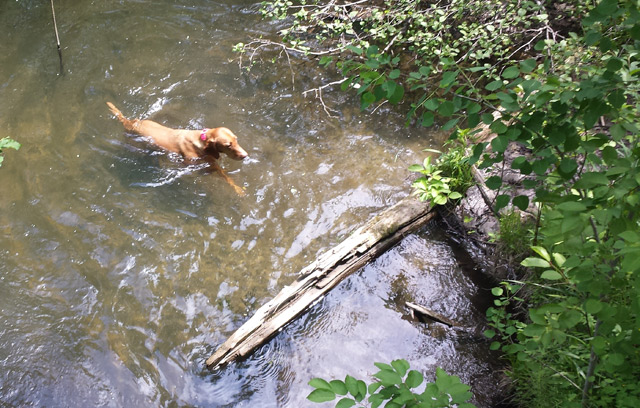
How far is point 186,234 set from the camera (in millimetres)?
4875

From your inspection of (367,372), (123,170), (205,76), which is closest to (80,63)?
(205,76)

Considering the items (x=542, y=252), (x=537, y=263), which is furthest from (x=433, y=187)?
(x=537, y=263)

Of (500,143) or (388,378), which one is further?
(500,143)

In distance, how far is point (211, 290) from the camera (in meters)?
4.36

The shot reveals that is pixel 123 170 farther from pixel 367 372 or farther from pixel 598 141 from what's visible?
pixel 598 141

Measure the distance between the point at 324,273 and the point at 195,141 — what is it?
2.47 metres

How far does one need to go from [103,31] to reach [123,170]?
10.8 feet

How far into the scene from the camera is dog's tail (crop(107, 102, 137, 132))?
5.86 meters

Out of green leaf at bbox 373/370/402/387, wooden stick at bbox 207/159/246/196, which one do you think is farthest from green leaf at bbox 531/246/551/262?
wooden stick at bbox 207/159/246/196

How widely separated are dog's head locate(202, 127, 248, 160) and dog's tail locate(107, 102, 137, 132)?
1194mm

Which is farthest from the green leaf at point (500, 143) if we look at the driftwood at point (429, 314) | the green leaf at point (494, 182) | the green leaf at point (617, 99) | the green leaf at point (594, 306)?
the driftwood at point (429, 314)

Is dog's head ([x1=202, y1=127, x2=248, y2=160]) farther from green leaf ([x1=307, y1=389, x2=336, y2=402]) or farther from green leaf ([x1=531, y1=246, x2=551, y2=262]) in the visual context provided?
green leaf ([x1=307, y1=389, x2=336, y2=402])

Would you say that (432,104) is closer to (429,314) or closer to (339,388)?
(339,388)

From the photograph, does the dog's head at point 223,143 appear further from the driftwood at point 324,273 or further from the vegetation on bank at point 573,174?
the vegetation on bank at point 573,174
